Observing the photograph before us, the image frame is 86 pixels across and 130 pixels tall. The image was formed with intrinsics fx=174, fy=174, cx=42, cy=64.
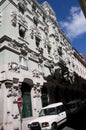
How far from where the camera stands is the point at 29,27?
790 inches

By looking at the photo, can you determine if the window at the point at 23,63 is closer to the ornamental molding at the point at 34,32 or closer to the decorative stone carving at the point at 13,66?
the decorative stone carving at the point at 13,66

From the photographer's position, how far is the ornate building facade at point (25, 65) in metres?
13.9

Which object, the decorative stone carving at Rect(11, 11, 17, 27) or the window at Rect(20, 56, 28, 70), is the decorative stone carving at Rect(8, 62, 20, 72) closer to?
the window at Rect(20, 56, 28, 70)

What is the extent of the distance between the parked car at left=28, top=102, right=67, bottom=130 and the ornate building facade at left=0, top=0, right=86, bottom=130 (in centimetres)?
216

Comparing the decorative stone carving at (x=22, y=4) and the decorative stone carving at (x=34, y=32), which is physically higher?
the decorative stone carving at (x=22, y=4)

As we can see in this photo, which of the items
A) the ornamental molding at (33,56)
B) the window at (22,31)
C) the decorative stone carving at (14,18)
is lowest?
the ornamental molding at (33,56)

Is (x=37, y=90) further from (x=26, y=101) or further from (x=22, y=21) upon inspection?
(x=22, y=21)

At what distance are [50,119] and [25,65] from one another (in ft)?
22.7

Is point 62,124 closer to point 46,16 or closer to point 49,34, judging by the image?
point 49,34

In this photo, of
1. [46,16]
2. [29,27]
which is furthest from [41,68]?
[46,16]

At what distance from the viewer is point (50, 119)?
11.9 meters

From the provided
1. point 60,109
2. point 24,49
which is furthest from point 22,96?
point 24,49

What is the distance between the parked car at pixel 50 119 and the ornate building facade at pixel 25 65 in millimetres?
2157

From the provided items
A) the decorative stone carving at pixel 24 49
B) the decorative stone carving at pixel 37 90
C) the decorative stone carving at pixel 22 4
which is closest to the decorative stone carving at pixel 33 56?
the decorative stone carving at pixel 24 49
